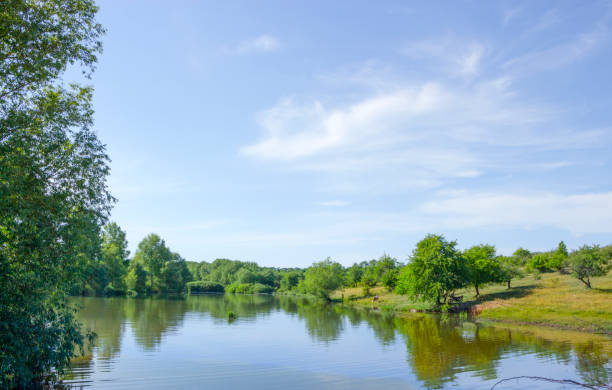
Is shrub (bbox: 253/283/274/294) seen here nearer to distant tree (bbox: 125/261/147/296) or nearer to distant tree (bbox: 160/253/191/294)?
distant tree (bbox: 160/253/191/294)

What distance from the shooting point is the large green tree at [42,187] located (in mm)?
15086

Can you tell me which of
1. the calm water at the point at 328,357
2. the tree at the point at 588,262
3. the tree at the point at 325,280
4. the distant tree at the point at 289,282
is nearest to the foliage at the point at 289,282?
the distant tree at the point at 289,282

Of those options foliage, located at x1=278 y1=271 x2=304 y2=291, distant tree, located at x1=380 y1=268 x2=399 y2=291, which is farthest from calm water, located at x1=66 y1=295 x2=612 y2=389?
foliage, located at x1=278 y1=271 x2=304 y2=291

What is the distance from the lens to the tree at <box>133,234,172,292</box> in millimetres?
111500

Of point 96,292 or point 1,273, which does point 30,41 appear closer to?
point 1,273

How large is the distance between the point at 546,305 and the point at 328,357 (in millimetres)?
37458

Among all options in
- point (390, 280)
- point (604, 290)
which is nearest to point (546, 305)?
point (604, 290)

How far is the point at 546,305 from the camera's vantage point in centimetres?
5084

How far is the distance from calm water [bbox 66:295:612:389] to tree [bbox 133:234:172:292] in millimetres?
68294

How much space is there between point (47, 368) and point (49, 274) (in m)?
4.61

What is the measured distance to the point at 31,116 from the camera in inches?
655

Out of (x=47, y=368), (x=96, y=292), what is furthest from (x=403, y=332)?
(x=96, y=292)

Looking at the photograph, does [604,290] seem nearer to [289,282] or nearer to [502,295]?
[502,295]

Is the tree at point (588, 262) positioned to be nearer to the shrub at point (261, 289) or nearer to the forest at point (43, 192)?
the forest at point (43, 192)
